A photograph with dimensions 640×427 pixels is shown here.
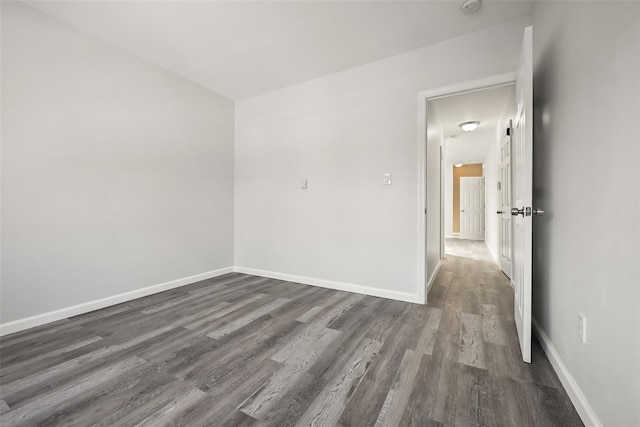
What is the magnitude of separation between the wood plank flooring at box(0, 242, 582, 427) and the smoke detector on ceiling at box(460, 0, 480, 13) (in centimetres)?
243

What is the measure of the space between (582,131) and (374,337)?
5.40ft

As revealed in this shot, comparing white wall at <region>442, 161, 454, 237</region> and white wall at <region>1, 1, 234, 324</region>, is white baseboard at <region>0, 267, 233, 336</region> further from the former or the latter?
white wall at <region>442, 161, 454, 237</region>

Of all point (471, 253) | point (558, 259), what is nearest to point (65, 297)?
point (558, 259)

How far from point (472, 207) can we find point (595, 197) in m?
8.22

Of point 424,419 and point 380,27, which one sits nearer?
point 424,419

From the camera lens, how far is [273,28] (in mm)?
2369

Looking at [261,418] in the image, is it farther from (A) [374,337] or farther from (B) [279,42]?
(B) [279,42]

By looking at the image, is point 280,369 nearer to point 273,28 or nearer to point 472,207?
point 273,28

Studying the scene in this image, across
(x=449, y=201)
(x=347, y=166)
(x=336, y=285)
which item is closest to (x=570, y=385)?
(x=336, y=285)

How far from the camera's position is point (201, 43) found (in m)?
2.60

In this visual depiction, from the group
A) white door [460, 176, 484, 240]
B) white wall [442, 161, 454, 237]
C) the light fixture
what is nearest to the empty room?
the light fixture

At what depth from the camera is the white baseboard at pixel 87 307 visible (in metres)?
2.06

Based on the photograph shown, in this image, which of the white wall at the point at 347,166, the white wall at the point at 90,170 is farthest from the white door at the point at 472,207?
the white wall at the point at 90,170

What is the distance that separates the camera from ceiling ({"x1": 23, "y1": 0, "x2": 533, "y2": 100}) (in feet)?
6.89
